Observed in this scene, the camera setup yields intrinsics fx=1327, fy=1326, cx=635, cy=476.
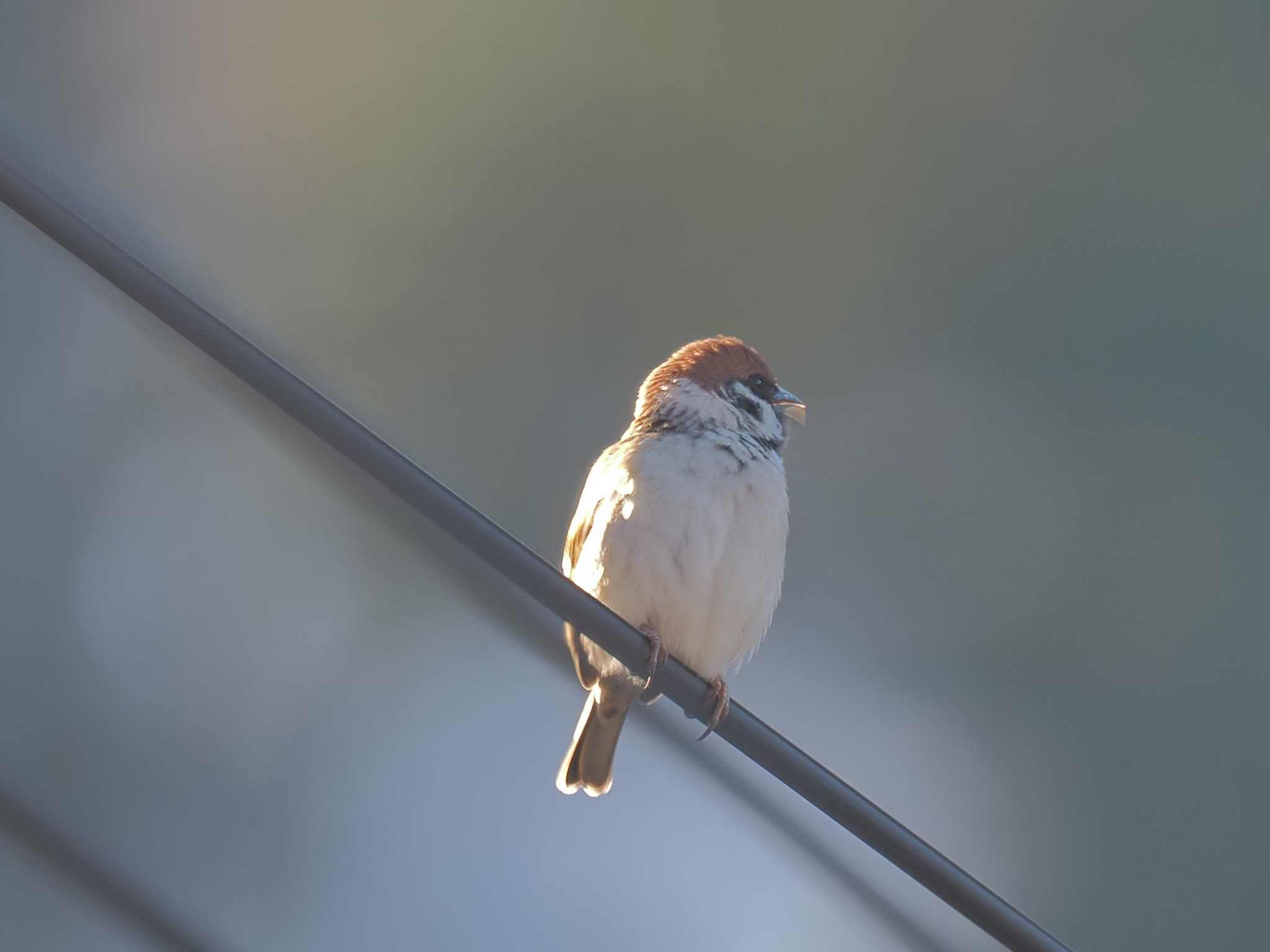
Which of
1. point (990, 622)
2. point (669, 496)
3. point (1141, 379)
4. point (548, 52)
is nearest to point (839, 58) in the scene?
point (548, 52)

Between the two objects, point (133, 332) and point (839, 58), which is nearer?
point (133, 332)

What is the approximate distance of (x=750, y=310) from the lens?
582 cm

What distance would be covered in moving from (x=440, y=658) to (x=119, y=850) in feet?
5.63

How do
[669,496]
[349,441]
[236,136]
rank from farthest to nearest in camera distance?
[236,136] → [669,496] → [349,441]

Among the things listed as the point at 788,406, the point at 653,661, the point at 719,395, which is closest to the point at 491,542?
the point at 653,661

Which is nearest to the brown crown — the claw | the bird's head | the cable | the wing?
the bird's head

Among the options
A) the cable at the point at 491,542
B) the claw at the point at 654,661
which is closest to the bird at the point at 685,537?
the claw at the point at 654,661

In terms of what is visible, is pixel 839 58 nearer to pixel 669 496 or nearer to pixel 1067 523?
pixel 1067 523

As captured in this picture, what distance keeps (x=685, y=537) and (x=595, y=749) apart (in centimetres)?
58

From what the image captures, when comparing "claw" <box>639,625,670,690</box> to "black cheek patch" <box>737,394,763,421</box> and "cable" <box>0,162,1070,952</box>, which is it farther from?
"black cheek patch" <box>737,394,763,421</box>

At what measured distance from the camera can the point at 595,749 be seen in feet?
8.09

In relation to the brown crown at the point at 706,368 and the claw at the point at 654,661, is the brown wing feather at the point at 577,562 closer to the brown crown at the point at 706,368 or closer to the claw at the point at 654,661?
the brown crown at the point at 706,368

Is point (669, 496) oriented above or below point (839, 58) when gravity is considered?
below

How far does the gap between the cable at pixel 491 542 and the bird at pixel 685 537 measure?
0.72 metres
